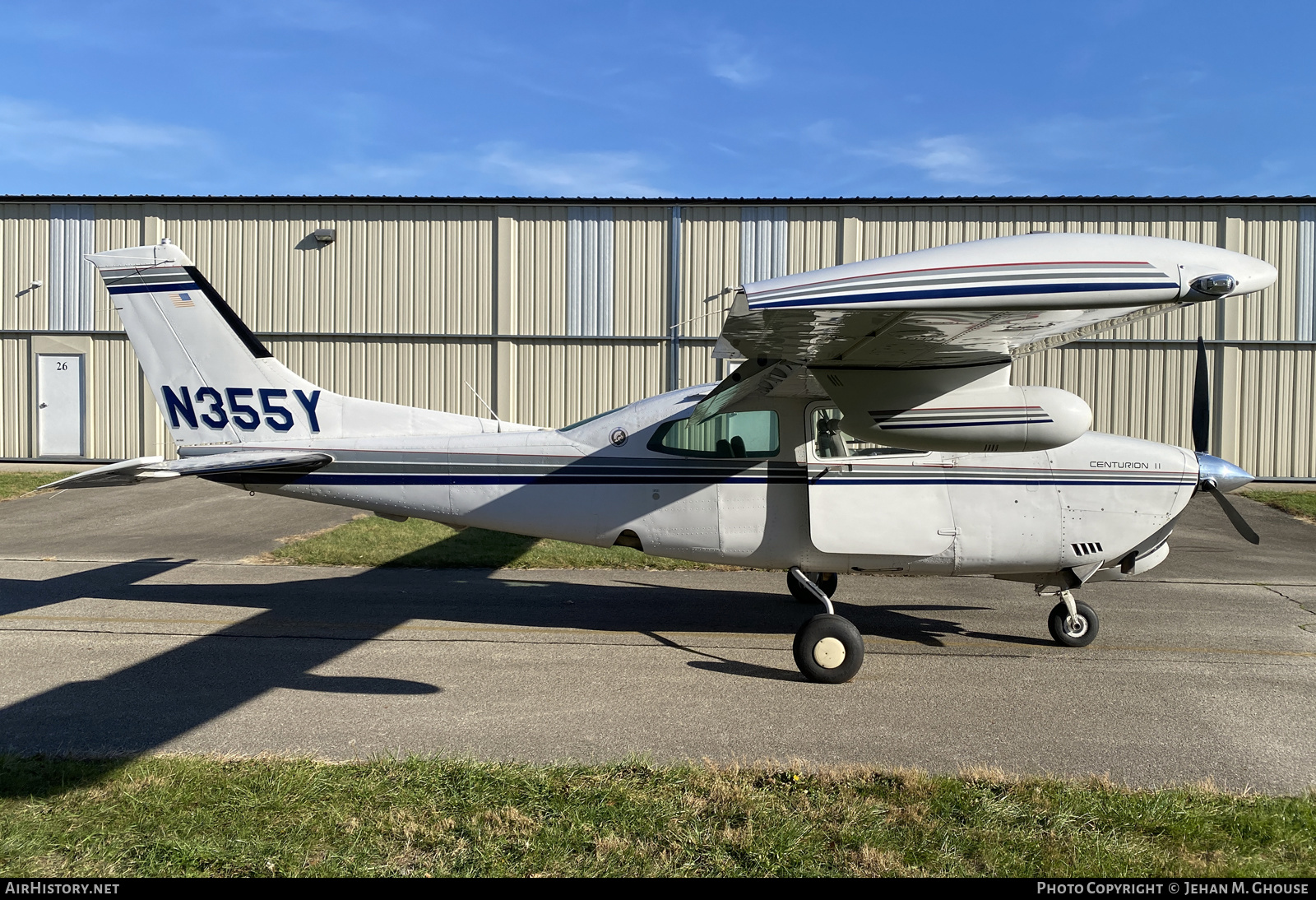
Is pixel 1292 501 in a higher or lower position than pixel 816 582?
higher

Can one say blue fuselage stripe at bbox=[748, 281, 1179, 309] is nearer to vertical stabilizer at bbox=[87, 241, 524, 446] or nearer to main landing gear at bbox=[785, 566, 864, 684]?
main landing gear at bbox=[785, 566, 864, 684]

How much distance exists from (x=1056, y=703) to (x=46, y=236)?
22625 mm

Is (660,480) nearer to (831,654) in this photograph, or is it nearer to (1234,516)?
(831,654)

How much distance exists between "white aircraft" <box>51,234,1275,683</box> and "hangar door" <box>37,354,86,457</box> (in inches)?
557

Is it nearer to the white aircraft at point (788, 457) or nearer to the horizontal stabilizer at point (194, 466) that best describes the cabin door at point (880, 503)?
the white aircraft at point (788, 457)

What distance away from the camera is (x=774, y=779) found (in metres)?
4.26

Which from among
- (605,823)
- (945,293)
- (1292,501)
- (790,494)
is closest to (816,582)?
(790,494)

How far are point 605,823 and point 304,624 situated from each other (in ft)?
16.2

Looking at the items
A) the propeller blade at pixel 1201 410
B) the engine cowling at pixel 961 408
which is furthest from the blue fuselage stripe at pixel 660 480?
the engine cowling at pixel 961 408

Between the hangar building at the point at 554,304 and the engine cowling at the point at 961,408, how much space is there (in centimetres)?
1247

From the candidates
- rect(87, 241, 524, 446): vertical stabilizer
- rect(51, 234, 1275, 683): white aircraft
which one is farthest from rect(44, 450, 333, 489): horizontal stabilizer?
rect(87, 241, 524, 446): vertical stabilizer

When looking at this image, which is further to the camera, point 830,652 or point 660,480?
point 660,480

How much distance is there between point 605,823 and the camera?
3.74 m

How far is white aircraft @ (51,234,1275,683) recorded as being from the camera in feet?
19.5
